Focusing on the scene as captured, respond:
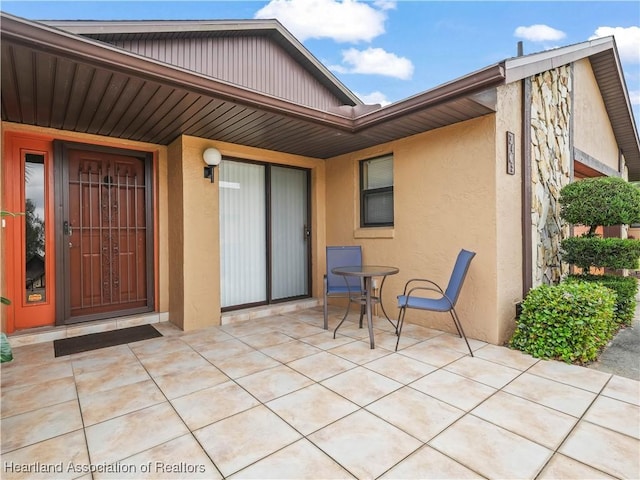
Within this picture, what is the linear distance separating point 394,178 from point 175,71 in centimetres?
281

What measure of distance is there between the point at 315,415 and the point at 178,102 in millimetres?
2841

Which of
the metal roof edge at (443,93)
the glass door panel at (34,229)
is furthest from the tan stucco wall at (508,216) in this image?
the glass door panel at (34,229)

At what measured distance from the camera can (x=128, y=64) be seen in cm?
241

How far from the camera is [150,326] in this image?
419 cm

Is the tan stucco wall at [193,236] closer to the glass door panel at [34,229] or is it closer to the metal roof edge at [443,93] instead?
the glass door panel at [34,229]

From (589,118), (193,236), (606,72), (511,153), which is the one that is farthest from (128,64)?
(606,72)

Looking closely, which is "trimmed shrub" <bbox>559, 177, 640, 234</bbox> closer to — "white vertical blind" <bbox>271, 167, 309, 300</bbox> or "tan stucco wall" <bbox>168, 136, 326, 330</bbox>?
"white vertical blind" <bbox>271, 167, 309, 300</bbox>

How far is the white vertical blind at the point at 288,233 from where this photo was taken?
17.0ft

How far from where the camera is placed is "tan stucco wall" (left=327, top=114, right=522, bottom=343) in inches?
136

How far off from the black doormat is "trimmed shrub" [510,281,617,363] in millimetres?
3926

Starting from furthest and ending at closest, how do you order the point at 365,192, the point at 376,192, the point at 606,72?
the point at 606,72 < the point at 365,192 < the point at 376,192

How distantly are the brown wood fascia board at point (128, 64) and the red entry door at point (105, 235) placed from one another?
2132 mm

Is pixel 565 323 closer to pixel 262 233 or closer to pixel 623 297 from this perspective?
pixel 623 297

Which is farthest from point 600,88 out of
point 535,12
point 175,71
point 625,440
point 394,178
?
point 175,71
